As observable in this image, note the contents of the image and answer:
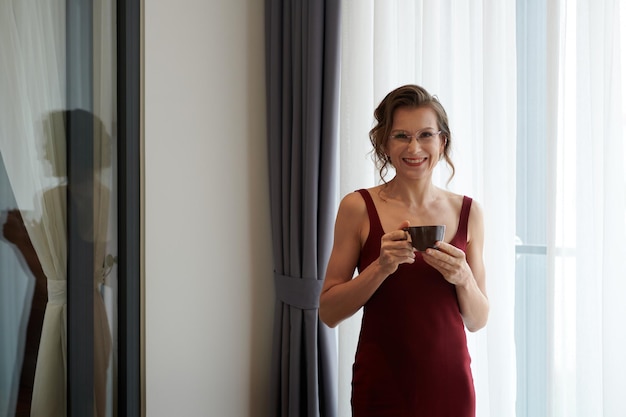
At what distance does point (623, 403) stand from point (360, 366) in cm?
82

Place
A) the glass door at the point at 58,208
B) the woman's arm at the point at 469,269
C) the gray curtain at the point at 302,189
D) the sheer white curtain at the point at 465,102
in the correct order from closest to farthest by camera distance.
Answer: the glass door at the point at 58,208 < the woman's arm at the point at 469,269 < the sheer white curtain at the point at 465,102 < the gray curtain at the point at 302,189

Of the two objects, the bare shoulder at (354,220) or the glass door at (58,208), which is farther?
the bare shoulder at (354,220)

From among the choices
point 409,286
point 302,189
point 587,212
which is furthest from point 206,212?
point 587,212

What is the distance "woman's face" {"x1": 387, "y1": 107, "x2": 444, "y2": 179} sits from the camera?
1.68m

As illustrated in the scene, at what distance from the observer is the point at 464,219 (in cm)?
174

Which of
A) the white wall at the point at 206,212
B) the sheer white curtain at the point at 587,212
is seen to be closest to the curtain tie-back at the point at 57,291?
the white wall at the point at 206,212

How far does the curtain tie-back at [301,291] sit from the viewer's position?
2.46m

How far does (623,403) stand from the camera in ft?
6.00

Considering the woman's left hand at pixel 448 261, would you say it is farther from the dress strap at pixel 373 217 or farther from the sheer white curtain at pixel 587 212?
the sheer white curtain at pixel 587 212

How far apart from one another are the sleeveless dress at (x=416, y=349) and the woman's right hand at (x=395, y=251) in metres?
0.13

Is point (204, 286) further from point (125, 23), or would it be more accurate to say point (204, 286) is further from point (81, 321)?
point (125, 23)

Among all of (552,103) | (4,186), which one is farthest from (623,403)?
(4,186)

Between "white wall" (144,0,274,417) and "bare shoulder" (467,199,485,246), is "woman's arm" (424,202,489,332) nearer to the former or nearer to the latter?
"bare shoulder" (467,199,485,246)

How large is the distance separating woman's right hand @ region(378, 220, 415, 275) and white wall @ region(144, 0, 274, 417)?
1.04 meters
